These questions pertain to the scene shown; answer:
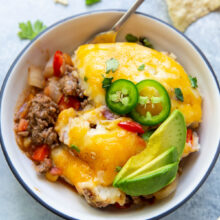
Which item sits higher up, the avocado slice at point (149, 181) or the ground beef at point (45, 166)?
the avocado slice at point (149, 181)

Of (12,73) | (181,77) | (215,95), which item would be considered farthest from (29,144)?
(215,95)

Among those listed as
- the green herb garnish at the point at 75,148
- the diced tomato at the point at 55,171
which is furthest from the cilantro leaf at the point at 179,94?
the diced tomato at the point at 55,171

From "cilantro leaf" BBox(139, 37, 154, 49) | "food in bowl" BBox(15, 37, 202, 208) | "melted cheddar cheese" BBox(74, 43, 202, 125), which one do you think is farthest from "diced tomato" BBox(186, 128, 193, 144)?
"cilantro leaf" BBox(139, 37, 154, 49)

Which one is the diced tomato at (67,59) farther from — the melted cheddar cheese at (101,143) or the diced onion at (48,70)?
the melted cheddar cheese at (101,143)

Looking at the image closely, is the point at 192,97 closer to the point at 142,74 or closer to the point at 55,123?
the point at 142,74

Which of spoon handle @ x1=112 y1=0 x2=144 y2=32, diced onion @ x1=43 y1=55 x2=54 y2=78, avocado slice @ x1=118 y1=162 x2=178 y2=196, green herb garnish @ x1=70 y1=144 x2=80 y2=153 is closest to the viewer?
avocado slice @ x1=118 y1=162 x2=178 y2=196

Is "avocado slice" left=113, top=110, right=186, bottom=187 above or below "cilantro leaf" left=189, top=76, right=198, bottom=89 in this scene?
below

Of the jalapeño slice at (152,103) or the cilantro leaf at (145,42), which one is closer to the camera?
the jalapeño slice at (152,103)

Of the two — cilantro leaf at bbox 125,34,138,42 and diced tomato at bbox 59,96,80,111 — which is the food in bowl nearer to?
diced tomato at bbox 59,96,80,111
